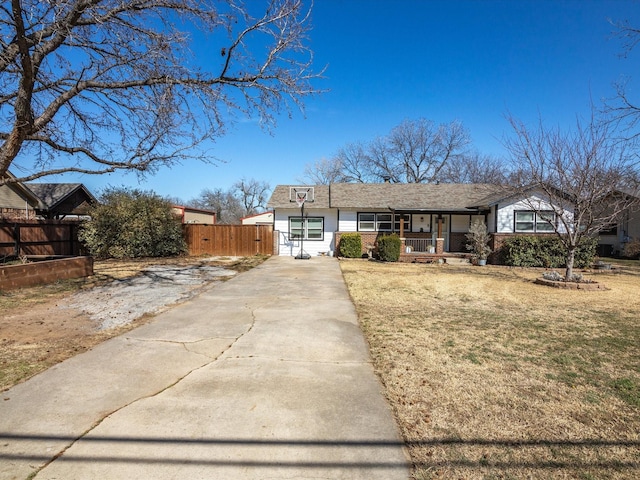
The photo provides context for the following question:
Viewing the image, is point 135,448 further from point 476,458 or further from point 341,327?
point 341,327

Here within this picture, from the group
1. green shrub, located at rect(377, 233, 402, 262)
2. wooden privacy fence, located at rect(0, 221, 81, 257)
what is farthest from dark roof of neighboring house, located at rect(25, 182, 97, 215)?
green shrub, located at rect(377, 233, 402, 262)

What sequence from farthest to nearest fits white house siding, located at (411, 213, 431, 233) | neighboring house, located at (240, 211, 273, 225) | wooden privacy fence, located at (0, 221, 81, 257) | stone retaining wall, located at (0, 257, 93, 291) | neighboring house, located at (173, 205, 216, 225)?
neighboring house, located at (240, 211, 273, 225) → neighboring house, located at (173, 205, 216, 225) → white house siding, located at (411, 213, 431, 233) → wooden privacy fence, located at (0, 221, 81, 257) → stone retaining wall, located at (0, 257, 93, 291)

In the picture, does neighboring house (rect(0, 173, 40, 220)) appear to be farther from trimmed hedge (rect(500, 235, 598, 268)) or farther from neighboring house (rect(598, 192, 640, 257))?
neighboring house (rect(598, 192, 640, 257))

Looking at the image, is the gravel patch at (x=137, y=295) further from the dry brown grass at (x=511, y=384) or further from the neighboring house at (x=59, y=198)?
the neighboring house at (x=59, y=198)

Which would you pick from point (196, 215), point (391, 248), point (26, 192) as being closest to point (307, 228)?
point (391, 248)

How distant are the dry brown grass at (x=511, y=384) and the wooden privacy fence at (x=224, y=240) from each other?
1365 cm

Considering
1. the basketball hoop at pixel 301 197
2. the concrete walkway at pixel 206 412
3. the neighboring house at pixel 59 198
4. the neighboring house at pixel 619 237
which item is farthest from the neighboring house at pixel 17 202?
the neighboring house at pixel 619 237

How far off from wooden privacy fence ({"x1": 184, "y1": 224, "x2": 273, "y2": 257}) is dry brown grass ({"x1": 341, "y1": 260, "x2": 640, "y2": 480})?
537 inches

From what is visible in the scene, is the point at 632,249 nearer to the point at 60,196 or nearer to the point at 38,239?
the point at 38,239

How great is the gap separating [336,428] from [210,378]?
158 cm

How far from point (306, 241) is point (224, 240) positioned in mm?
4782

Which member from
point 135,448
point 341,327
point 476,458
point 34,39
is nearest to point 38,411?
point 135,448

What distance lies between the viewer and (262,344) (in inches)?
192

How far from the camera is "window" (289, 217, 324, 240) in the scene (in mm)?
21250
